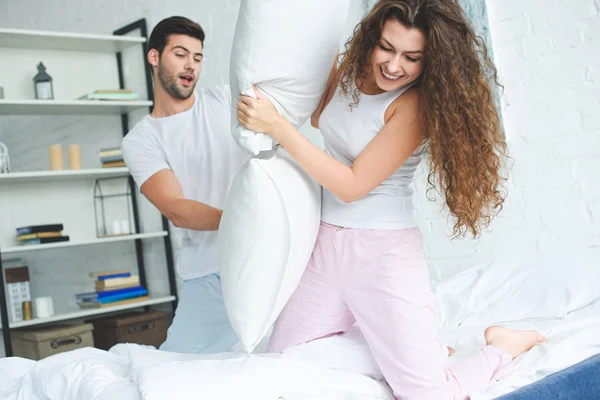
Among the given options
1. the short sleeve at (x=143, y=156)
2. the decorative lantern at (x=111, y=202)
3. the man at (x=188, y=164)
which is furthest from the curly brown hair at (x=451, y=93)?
the decorative lantern at (x=111, y=202)

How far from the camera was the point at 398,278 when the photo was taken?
1709 millimetres

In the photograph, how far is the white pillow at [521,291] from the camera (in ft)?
7.88

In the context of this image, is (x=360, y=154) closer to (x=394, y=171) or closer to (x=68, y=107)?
(x=394, y=171)

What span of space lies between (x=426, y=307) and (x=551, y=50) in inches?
59.7

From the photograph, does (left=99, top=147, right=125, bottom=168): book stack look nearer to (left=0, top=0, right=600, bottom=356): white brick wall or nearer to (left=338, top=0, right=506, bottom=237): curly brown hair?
(left=0, top=0, right=600, bottom=356): white brick wall

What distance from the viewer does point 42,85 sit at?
14.4ft

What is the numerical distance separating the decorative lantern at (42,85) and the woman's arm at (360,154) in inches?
119

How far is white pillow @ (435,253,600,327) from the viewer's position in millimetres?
2402

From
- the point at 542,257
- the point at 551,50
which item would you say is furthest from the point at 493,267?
the point at 551,50

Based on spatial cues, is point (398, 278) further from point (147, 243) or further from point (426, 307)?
point (147, 243)

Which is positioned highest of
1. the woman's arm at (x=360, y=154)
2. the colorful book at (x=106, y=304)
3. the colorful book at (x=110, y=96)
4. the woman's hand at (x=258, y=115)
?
the colorful book at (x=110, y=96)

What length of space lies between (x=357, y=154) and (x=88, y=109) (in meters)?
3.10

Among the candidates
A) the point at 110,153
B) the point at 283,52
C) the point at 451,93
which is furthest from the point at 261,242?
the point at 110,153

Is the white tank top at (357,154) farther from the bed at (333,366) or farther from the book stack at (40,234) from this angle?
the book stack at (40,234)
